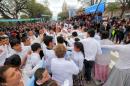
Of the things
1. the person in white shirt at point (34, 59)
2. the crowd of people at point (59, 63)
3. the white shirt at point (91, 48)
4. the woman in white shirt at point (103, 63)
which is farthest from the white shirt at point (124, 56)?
the person in white shirt at point (34, 59)

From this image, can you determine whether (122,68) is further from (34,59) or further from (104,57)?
(34,59)

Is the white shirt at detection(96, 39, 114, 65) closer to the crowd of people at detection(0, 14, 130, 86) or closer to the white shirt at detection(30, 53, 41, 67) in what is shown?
the crowd of people at detection(0, 14, 130, 86)

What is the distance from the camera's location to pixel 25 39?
7672 millimetres

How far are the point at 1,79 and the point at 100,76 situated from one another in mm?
5710

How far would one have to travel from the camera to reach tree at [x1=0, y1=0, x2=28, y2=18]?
2665 inches

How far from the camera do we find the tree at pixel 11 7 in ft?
222

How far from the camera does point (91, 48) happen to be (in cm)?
799

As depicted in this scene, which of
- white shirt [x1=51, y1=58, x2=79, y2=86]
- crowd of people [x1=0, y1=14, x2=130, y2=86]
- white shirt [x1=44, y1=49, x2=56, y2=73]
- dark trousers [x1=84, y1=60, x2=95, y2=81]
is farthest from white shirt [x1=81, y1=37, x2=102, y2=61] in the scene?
white shirt [x1=51, y1=58, x2=79, y2=86]

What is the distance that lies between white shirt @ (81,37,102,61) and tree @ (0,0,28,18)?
5988 centimetres

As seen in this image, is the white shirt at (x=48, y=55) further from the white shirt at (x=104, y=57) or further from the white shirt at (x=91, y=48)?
the white shirt at (x=104, y=57)

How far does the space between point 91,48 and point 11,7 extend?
63686 mm

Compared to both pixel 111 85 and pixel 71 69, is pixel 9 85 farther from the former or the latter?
pixel 111 85

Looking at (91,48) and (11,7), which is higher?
(91,48)

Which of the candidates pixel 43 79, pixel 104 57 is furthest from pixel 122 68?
pixel 43 79
